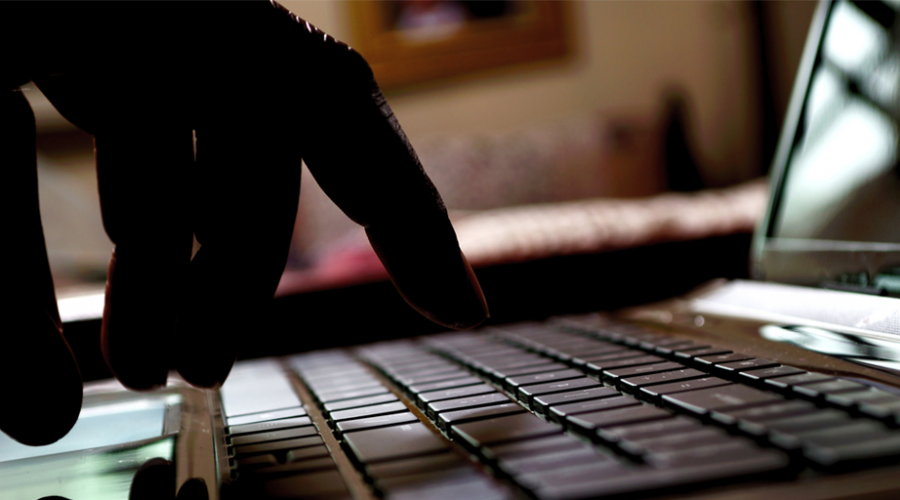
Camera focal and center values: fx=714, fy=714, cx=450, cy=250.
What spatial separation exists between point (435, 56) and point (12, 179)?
2272 mm

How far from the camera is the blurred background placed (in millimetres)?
2342

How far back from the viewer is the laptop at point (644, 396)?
0.23 m

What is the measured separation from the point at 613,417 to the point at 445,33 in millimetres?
2471

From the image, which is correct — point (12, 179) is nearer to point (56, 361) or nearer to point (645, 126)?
point (56, 361)

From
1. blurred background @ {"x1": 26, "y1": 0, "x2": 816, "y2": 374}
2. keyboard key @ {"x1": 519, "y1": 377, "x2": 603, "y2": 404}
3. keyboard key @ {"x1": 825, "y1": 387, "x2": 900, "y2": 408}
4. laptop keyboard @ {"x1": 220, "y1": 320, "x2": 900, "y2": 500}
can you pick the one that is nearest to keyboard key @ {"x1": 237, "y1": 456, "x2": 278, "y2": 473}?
laptop keyboard @ {"x1": 220, "y1": 320, "x2": 900, "y2": 500}

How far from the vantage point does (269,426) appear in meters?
0.37

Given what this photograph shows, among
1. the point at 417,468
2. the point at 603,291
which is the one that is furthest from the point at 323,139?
the point at 603,291

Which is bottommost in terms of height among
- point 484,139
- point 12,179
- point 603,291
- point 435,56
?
point 603,291

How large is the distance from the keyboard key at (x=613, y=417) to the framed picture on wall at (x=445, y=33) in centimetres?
242

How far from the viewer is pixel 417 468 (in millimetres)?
Result: 259

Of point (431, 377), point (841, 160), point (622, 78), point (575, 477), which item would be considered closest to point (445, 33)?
point (622, 78)

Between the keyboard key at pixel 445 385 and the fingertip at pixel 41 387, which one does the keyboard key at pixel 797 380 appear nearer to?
the keyboard key at pixel 445 385

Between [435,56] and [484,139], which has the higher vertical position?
[435,56]

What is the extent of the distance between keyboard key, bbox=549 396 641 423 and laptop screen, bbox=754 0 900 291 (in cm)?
24
